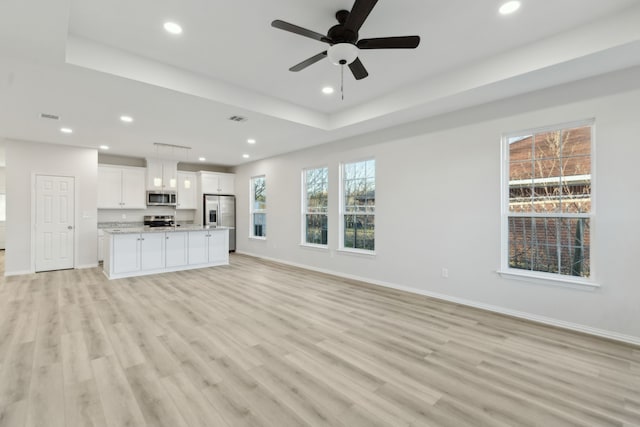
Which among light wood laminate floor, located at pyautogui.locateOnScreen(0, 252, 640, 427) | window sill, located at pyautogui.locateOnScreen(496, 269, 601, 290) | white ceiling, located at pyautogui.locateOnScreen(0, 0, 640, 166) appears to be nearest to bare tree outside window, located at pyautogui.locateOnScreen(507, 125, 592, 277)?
window sill, located at pyautogui.locateOnScreen(496, 269, 601, 290)

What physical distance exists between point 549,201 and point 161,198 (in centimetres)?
831

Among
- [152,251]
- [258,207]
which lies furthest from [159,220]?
[258,207]

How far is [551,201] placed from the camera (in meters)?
3.55

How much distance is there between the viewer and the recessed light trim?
271cm

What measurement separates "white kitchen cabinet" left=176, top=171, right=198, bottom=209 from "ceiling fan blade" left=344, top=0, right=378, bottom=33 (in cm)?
741

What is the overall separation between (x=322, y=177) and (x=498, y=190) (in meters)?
3.47

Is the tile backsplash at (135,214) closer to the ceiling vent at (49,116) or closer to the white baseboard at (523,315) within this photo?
the ceiling vent at (49,116)

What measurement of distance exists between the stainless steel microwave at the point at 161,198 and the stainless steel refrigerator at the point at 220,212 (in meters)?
0.80

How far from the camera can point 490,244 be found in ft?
12.9

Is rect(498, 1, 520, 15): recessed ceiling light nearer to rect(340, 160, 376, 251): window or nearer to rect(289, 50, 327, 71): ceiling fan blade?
rect(289, 50, 327, 71): ceiling fan blade

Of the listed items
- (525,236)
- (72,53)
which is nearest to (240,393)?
(72,53)

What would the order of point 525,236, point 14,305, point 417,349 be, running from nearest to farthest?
point 417,349 < point 525,236 < point 14,305

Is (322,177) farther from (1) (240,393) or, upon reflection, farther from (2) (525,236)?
(1) (240,393)

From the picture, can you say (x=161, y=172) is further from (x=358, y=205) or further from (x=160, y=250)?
(x=358, y=205)
